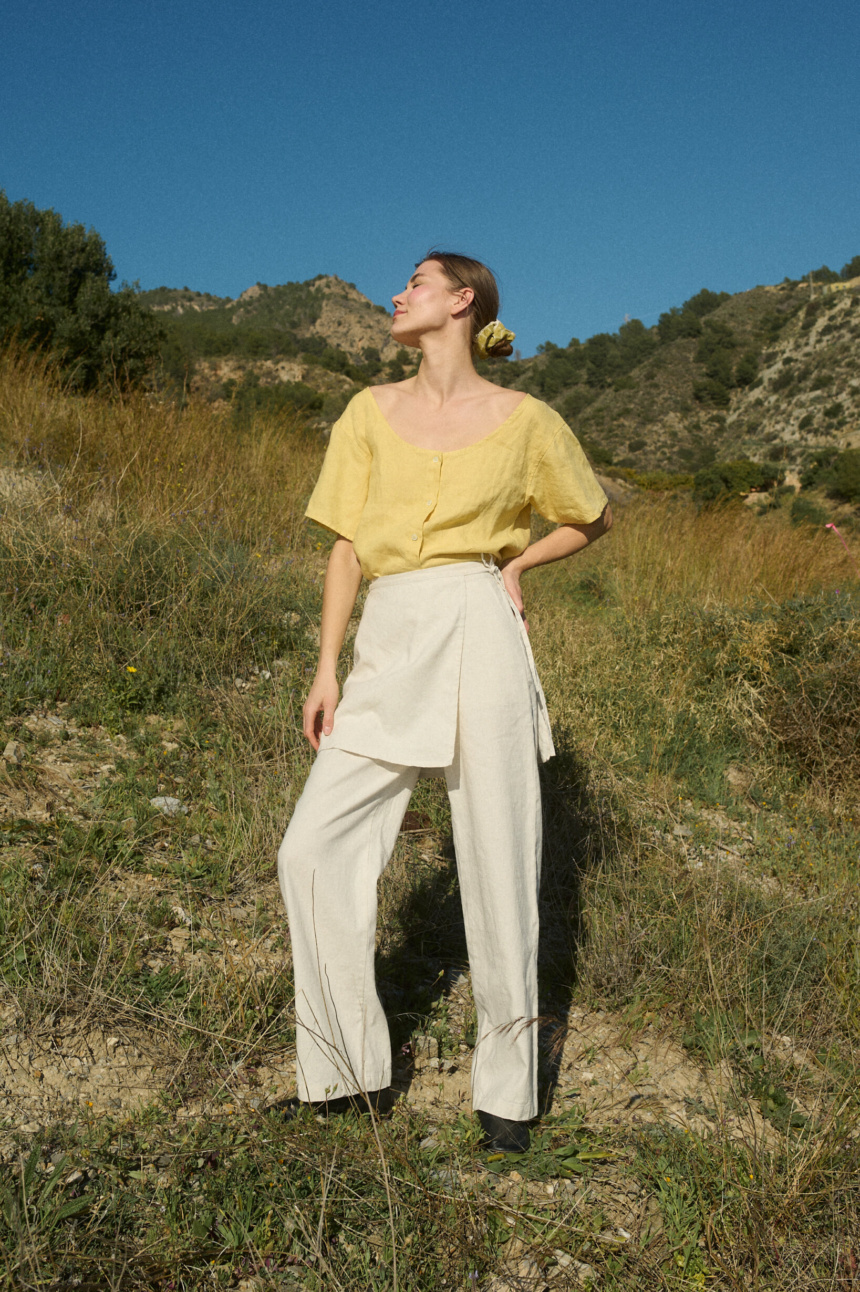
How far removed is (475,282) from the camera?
5.88 ft

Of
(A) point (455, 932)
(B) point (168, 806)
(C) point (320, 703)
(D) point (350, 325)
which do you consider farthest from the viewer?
(D) point (350, 325)

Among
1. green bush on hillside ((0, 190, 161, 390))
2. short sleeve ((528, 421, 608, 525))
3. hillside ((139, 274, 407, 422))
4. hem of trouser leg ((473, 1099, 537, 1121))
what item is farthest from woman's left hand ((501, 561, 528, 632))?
green bush on hillside ((0, 190, 161, 390))

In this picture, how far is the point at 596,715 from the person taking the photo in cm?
429

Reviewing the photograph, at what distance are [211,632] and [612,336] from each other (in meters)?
64.2

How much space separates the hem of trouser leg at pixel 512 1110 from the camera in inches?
67.4

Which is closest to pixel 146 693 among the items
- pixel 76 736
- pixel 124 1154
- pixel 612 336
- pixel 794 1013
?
pixel 76 736

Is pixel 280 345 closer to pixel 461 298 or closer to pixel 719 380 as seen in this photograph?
pixel 719 380

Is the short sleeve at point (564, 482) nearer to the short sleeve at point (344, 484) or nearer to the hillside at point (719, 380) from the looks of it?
the short sleeve at point (344, 484)

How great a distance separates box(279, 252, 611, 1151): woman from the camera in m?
1.60

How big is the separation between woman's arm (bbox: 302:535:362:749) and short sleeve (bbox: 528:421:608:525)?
458 mm

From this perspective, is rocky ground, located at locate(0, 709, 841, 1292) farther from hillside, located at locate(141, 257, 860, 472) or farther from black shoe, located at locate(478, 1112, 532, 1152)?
hillside, located at locate(141, 257, 860, 472)

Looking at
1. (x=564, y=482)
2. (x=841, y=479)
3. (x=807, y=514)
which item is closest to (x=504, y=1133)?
(x=564, y=482)

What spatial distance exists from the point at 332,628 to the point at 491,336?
0.79 m

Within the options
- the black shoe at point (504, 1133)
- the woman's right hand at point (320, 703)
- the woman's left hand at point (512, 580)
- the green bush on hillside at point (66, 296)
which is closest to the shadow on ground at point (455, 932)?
the black shoe at point (504, 1133)
